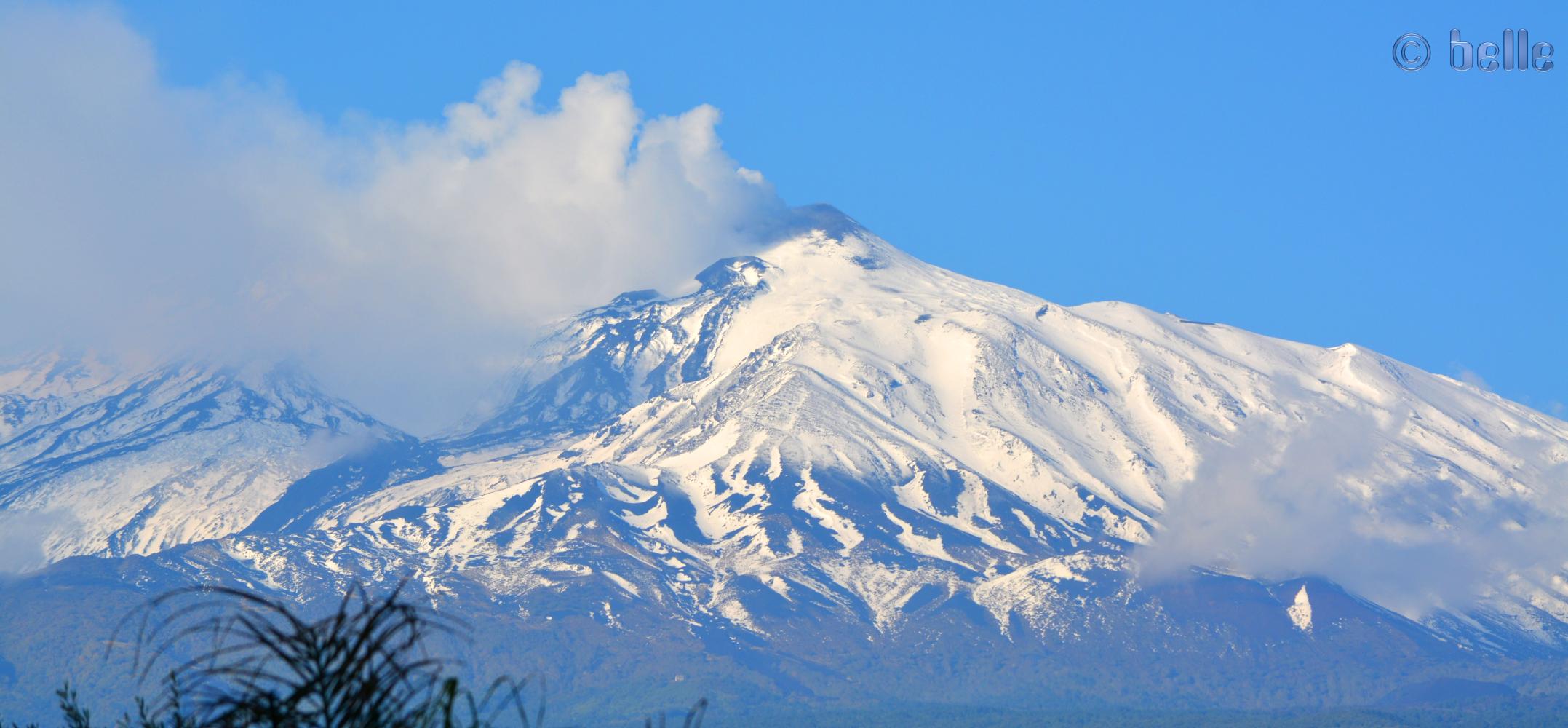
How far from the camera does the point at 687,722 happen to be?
17.0 meters

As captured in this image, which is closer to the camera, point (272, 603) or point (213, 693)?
point (272, 603)

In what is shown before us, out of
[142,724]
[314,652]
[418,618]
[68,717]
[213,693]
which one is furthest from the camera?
[68,717]

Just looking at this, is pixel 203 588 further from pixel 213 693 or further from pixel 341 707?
pixel 341 707

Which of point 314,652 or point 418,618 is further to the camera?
point 314,652

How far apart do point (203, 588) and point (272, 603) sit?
3.85 m

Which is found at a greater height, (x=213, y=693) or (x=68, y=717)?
(x=68, y=717)

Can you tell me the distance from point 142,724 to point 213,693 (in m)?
10.2

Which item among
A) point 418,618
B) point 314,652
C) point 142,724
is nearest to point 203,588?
point 314,652

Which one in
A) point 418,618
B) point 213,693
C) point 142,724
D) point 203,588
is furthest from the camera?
point 142,724

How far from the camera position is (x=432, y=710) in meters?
16.6

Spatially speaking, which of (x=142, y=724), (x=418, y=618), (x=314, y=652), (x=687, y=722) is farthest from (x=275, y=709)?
(x=142, y=724)

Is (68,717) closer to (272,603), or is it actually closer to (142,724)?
(142,724)

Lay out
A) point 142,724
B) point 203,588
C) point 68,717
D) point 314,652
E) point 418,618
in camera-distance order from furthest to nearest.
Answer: point 68,717
point 142,724
point 203,588
point 314,652
point 418,618

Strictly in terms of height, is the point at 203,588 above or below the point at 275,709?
above
